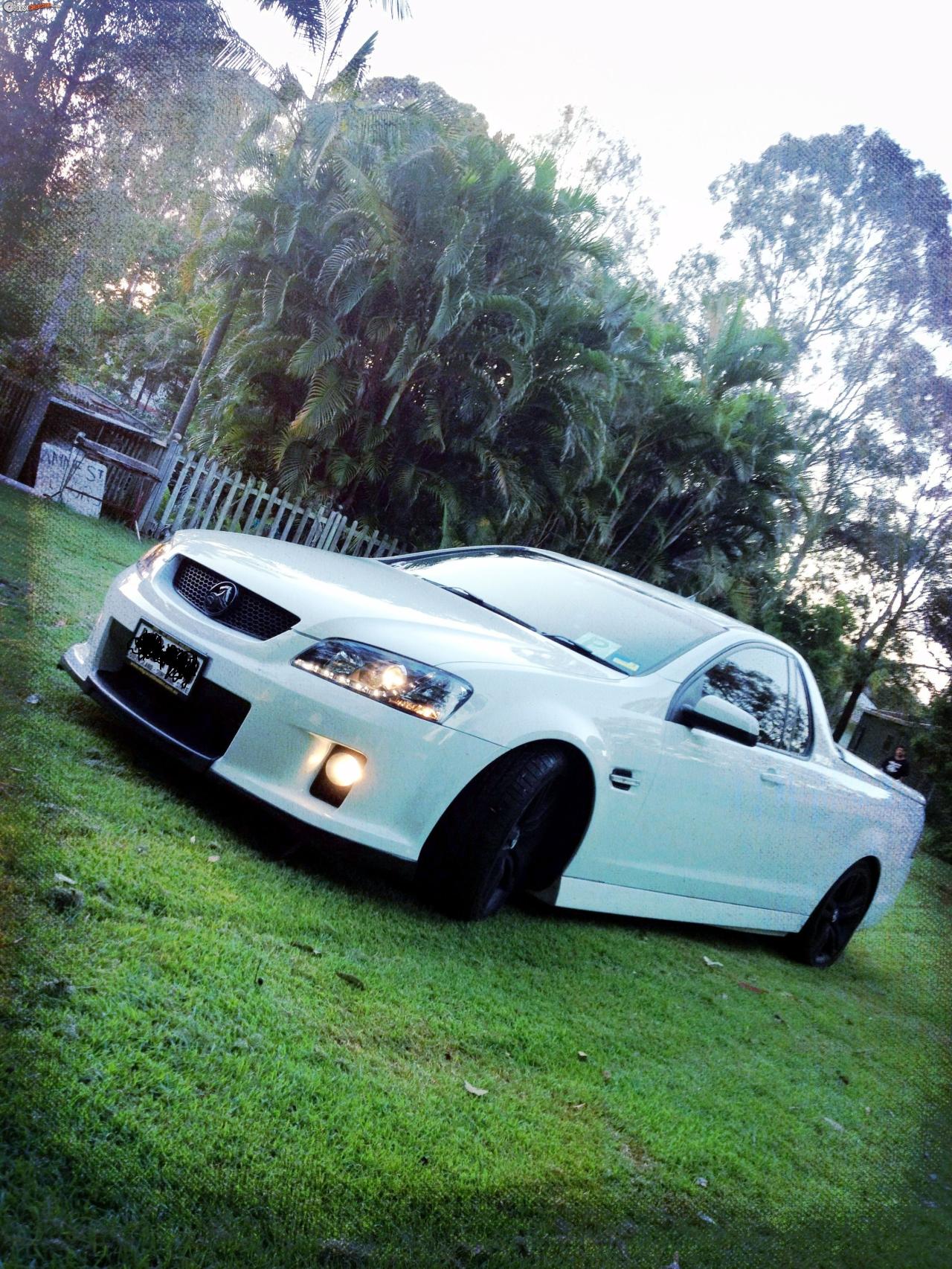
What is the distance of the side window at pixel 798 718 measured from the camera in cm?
521

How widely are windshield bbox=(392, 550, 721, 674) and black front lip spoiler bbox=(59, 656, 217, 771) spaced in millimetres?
1516

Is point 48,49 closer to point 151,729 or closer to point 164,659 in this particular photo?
point 164,659

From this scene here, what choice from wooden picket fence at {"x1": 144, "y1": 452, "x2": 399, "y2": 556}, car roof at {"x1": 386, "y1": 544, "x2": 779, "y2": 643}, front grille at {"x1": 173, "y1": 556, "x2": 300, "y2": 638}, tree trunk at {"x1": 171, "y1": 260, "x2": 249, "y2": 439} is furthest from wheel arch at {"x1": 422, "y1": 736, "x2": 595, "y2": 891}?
tree trunk at {"x1": 171, "y1": 260, "x2": 249, "y2": 439}

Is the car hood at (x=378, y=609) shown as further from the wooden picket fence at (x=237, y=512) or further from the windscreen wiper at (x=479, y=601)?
the wooden picket fence at (x=237, y=512)

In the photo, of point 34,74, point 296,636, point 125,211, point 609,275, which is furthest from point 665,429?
point 296,636

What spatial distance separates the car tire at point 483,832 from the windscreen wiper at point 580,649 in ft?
1.84

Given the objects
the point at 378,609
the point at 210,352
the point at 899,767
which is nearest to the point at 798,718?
the point at 378,609

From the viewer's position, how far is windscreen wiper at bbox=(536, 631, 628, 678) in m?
4.22

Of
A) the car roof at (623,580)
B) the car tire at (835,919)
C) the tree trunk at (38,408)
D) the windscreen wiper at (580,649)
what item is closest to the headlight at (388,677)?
the windscreen wiper at (580,649)

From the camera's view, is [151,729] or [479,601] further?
[479,601]

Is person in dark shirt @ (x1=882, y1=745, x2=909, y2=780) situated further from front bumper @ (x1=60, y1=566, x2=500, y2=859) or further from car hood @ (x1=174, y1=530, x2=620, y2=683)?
front bumper @ (x1=60, y1=566, x2=500, y2=859)

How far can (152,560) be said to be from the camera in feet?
13.7

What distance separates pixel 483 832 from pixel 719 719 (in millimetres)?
1180

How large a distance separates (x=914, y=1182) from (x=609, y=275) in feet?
45.6
